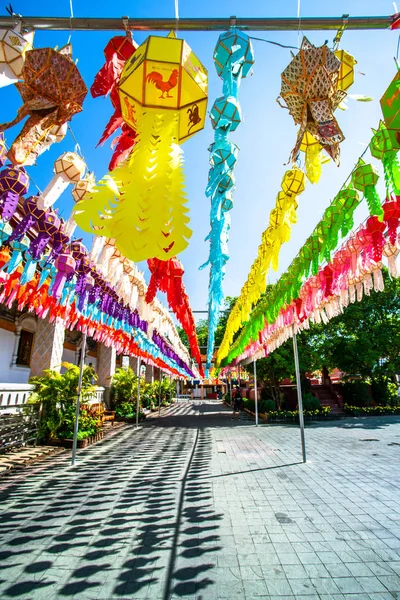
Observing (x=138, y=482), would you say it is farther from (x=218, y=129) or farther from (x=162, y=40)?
(x=162, y=40)

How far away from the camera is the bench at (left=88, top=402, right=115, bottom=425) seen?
412 inches

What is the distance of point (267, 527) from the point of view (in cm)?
380

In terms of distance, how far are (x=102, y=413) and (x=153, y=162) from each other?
12.0 metres

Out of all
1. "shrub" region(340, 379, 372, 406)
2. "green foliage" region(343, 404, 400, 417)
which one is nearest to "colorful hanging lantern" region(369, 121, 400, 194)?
"green foliage" region(343, 404, 400, 417)

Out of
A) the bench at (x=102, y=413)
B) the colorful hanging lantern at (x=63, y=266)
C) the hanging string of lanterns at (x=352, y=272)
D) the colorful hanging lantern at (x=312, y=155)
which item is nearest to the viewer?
the colorful hanging lantern at (x=312, y=155)

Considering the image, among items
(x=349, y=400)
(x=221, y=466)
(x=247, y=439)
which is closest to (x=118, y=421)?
(x=247, y=439)

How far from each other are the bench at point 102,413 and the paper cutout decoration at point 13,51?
9.79 metres

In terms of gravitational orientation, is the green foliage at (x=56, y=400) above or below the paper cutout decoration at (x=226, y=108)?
below

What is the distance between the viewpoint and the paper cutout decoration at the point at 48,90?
2475mm

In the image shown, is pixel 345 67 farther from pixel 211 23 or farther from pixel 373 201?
pixel 373 201

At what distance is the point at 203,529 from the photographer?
378cm

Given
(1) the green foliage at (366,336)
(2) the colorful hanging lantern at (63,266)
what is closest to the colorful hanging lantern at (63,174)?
(2) the colorful hanging lantern at (63,266)

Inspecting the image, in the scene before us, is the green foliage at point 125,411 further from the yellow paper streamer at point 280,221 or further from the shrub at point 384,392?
the shrub at point 384,392

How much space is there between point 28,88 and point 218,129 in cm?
175
